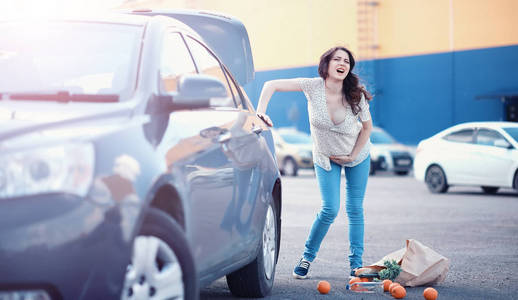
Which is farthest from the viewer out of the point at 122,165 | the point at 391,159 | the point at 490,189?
the point at 391,159

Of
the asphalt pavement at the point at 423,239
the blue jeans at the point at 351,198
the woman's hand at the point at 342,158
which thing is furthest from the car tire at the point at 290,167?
the woman's hand at the point at 342,158

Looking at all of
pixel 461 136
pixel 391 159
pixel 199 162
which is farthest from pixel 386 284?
pixel 391 159

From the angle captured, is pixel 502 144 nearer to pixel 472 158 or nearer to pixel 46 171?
pixel 472 158

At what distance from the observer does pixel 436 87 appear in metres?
39.8

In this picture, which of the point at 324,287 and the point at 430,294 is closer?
the point at 430,294

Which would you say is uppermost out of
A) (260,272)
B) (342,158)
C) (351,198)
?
(342,158)

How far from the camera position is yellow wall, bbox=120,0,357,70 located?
4447 centimetres

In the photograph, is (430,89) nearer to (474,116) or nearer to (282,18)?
(474,116)

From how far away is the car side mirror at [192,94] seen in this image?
4.02m

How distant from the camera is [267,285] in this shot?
5.99 metres

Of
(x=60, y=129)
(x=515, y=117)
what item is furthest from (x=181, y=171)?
(x=515, y=117)

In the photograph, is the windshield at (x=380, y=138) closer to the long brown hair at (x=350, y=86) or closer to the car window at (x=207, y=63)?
the long brown hair at (x=350, y=86)

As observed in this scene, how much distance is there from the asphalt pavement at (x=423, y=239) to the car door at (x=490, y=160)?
0.37m

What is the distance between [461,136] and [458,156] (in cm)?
50
